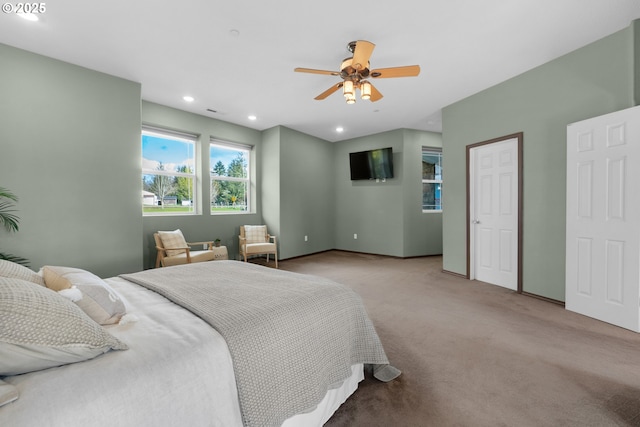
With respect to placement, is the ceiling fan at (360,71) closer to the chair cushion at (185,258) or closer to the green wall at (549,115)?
the green wall at (549,115)

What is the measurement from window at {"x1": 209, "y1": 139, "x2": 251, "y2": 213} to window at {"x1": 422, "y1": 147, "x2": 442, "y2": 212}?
4.00 meters

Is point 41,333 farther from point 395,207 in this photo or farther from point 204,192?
point 395,207

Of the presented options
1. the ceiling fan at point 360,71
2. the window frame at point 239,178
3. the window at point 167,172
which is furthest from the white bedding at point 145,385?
the window frame at point 239,178

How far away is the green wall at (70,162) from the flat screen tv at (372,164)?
4426 mm

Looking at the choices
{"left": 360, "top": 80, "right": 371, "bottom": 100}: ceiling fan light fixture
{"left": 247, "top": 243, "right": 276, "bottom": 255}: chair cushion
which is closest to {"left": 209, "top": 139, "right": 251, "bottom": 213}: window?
{"left": 247, "top": 243, "right": 276, "bottom": 255}: chair cushion

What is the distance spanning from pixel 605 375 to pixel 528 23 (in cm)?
296

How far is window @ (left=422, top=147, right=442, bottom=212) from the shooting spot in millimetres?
6375

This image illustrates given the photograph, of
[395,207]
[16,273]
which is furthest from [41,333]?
[395,207]

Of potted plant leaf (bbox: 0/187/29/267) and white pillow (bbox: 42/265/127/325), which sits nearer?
white pillow (bbox: 42/265/127/325)

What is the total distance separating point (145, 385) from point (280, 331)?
21.5 inches

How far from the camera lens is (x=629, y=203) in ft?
8.41

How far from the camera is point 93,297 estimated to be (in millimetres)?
1249

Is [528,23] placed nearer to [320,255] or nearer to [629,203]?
[629,203]

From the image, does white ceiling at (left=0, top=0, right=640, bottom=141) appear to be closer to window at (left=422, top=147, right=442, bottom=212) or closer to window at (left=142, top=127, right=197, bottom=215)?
window at (left=142, top=127, right=197, bottom=215)
